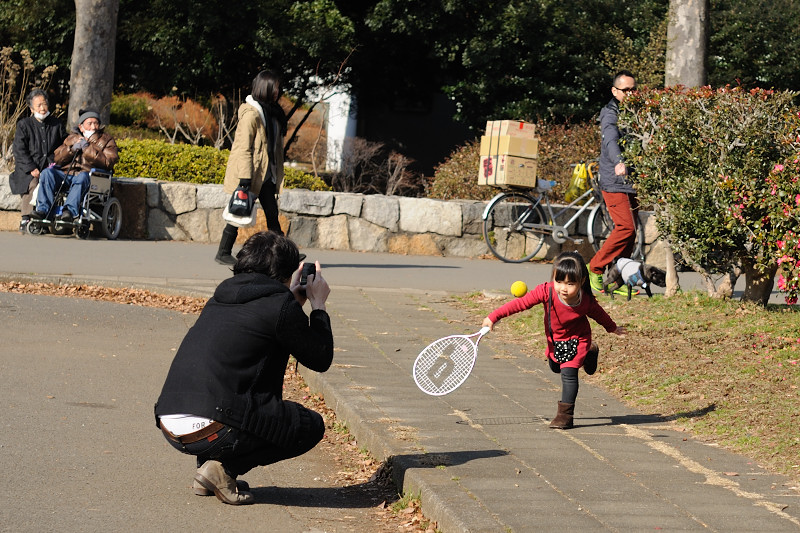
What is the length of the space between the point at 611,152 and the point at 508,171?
14.6 feet

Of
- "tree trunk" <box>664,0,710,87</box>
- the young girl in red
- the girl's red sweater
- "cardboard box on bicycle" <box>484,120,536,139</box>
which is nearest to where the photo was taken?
the young girl in red

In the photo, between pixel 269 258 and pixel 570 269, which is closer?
pixel 269 258

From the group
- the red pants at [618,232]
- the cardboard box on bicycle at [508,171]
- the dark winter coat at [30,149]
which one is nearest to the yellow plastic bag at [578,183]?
the cardboard box on bicycle at [508,171]

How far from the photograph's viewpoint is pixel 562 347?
6293mm

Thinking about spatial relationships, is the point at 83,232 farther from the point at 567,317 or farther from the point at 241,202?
the point at 567,317

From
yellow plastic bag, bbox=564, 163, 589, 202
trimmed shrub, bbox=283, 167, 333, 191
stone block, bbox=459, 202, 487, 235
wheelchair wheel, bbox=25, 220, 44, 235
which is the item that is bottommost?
wheelchair wheel, bbox=25, 220, 44, 235

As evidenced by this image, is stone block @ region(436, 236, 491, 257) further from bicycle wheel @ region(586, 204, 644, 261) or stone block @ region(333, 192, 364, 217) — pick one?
bicycle wheel @ region(586, 204, 644, 261)

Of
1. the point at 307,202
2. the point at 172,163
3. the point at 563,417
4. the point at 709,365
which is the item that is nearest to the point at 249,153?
the point at 307,202

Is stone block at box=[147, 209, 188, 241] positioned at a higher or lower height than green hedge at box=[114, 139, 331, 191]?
lower

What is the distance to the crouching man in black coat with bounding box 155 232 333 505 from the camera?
15.3ft

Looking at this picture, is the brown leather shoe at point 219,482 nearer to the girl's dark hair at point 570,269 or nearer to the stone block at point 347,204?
the girl's dark hair at point 570,269

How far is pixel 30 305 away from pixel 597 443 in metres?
5.61

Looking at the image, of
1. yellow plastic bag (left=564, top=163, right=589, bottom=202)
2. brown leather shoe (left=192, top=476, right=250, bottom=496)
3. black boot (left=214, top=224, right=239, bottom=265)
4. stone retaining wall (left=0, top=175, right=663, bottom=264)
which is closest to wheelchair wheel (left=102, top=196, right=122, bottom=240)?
stone retaining wall (left=0, top=175, right=663, bottom=264)

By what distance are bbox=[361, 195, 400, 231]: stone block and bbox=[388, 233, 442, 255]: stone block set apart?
0.17 m
